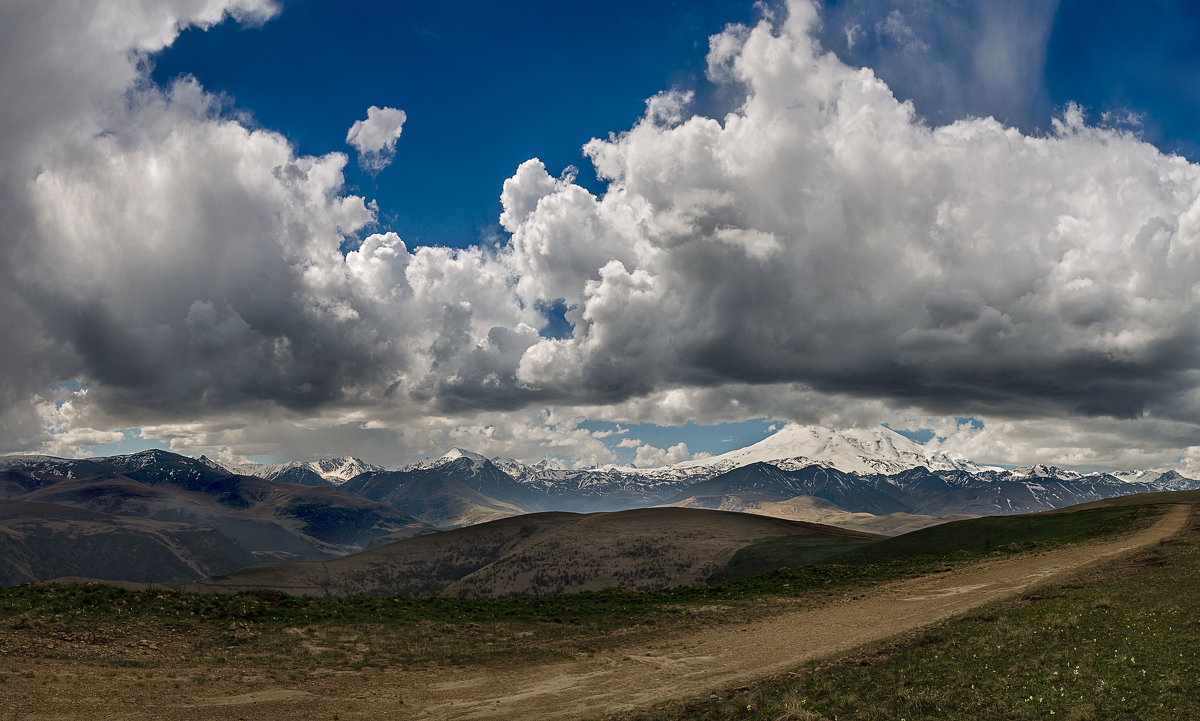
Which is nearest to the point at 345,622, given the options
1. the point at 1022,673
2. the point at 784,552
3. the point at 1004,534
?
the point at 1022,673

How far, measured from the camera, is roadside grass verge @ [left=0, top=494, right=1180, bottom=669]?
35.3m

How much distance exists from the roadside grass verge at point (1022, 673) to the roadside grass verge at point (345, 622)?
17.7 metres

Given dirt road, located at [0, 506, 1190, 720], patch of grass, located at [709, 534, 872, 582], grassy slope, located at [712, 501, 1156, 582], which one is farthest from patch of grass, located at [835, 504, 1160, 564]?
dirt road, located at [0, 506, 1190, 720]

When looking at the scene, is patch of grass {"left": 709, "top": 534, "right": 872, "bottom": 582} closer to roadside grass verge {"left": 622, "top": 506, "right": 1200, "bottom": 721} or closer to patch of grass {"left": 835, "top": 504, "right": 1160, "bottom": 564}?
patch of grass {"left": 835, "top": 504, "right": 1160, "bottom": 564}

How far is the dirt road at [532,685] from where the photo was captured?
27.8 m

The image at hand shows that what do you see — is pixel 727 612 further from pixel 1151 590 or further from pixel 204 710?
pixel 204 710

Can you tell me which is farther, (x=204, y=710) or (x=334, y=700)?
(x=334, y=700)

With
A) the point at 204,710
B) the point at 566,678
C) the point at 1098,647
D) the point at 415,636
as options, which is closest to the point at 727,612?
the point at 566,678

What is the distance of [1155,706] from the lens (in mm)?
18453

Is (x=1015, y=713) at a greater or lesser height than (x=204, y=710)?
greater

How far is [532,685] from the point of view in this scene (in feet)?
108

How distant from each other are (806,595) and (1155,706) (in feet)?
129

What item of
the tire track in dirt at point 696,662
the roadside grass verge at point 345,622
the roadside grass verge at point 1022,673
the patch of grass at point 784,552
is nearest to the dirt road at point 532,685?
the tire track in dirt at point 696,662

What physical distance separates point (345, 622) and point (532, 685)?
1879cm
